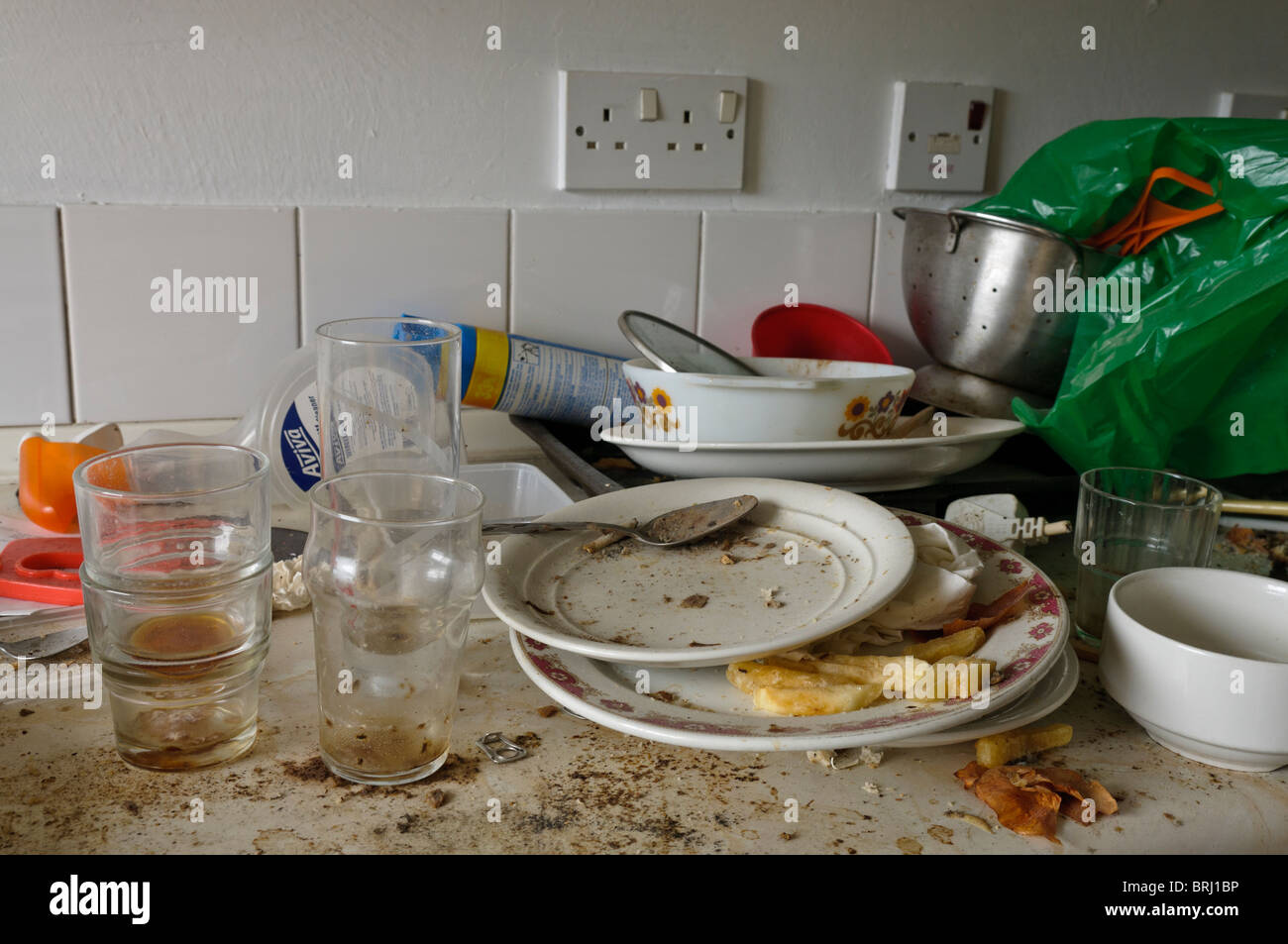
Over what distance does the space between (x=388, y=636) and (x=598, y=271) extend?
595mm

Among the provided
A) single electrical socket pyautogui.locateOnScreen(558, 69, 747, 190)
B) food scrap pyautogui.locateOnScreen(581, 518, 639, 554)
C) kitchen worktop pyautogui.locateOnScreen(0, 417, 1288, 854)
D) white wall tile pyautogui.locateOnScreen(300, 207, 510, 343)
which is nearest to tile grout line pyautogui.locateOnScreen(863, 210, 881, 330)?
single electrical socket pyautogui.locateOnScreen(558, 69, 747, 190)

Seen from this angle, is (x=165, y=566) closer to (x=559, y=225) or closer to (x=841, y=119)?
(x=559, y=225)

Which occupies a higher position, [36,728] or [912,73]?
[912,73]

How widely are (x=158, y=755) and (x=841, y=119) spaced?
0.86m

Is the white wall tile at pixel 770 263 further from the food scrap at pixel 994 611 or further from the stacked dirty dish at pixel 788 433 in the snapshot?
the food scrap at pixel 994 611

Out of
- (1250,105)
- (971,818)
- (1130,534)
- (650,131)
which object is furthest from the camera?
(1250,105)

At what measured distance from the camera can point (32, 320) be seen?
2.92ft

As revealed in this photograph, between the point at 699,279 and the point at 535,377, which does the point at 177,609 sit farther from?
the point at 699,279

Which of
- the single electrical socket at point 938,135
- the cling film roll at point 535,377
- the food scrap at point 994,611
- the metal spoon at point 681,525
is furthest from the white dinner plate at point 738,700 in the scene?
the single electrical socket at point 938,135

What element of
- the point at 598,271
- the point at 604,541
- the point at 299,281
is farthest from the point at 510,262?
the point at 604,541

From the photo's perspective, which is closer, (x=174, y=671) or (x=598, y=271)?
(x=174, y=671)

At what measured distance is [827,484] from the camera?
831 mm

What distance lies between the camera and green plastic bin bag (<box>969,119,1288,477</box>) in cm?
82
